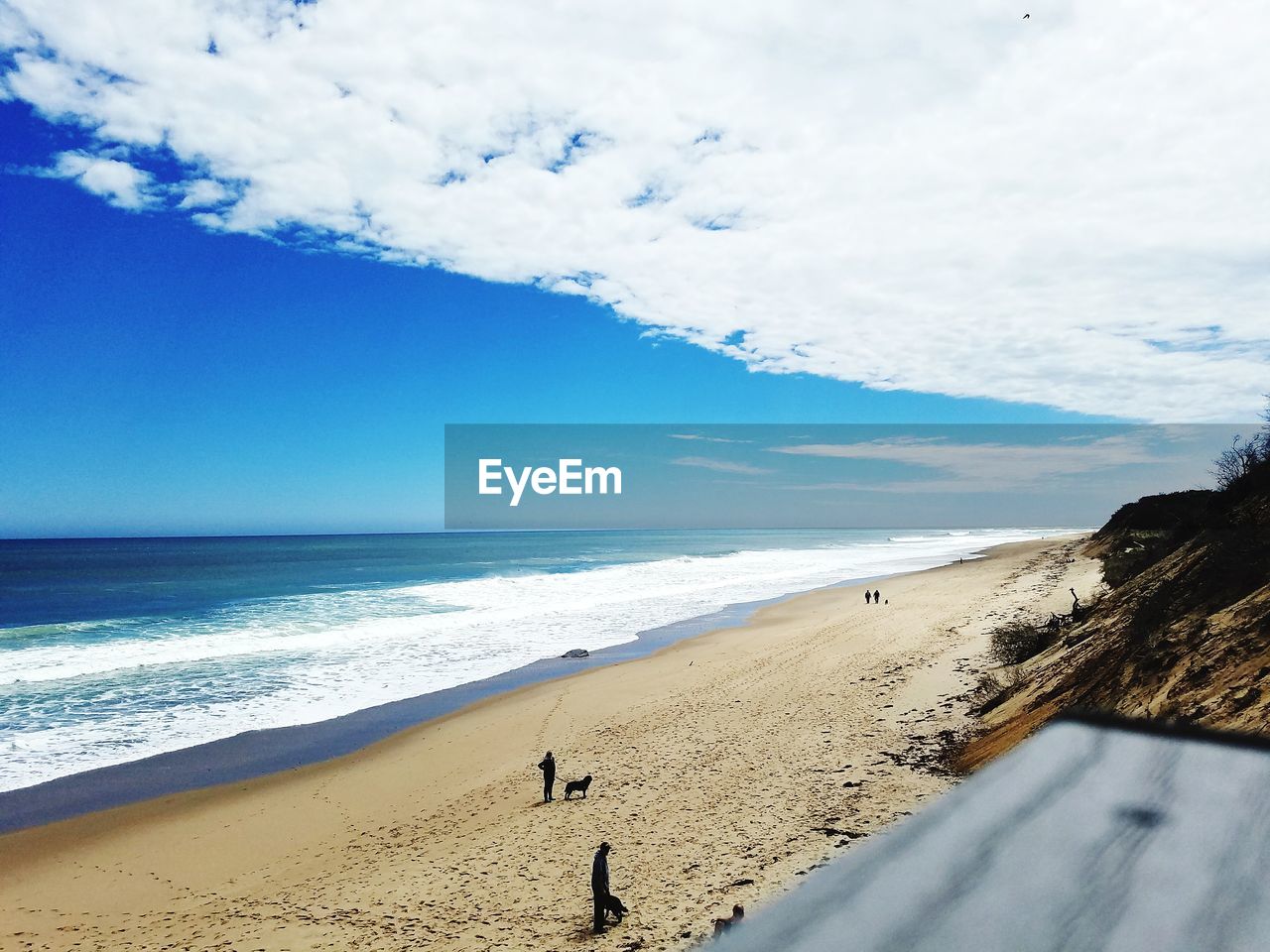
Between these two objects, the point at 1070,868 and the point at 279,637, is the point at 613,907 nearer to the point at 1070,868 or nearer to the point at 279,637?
the point at 1070,868

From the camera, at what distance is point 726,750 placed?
12398mm

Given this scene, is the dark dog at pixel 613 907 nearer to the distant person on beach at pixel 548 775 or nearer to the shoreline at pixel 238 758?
the distant person on beach at pixel 548 775

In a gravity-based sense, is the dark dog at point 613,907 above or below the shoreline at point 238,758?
above

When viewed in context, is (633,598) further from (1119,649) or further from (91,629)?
(1119,649)

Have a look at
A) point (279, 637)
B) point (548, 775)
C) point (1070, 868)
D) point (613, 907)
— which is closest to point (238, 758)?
point (548, 775)

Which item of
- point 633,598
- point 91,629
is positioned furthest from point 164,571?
point 633,598

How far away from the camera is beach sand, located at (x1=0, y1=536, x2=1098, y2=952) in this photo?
8.01 meters

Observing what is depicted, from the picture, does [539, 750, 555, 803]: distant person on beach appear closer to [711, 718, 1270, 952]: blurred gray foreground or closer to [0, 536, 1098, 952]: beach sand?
[0, 536, 1098, 952]: beach sand

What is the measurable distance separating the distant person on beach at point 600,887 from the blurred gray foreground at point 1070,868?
275 inches

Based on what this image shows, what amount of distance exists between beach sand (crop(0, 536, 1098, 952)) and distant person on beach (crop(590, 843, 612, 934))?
0.48ft

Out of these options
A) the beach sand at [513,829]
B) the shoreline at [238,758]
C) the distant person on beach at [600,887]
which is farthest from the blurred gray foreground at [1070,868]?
the shoreline at [238,758]

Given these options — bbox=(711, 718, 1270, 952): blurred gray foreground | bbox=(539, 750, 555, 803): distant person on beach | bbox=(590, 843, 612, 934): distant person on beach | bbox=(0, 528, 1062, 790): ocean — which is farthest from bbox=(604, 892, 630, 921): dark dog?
bbox=(0, 528, 1062, 790): ocean

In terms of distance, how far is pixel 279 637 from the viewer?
28.4m

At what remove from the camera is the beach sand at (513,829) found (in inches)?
315
